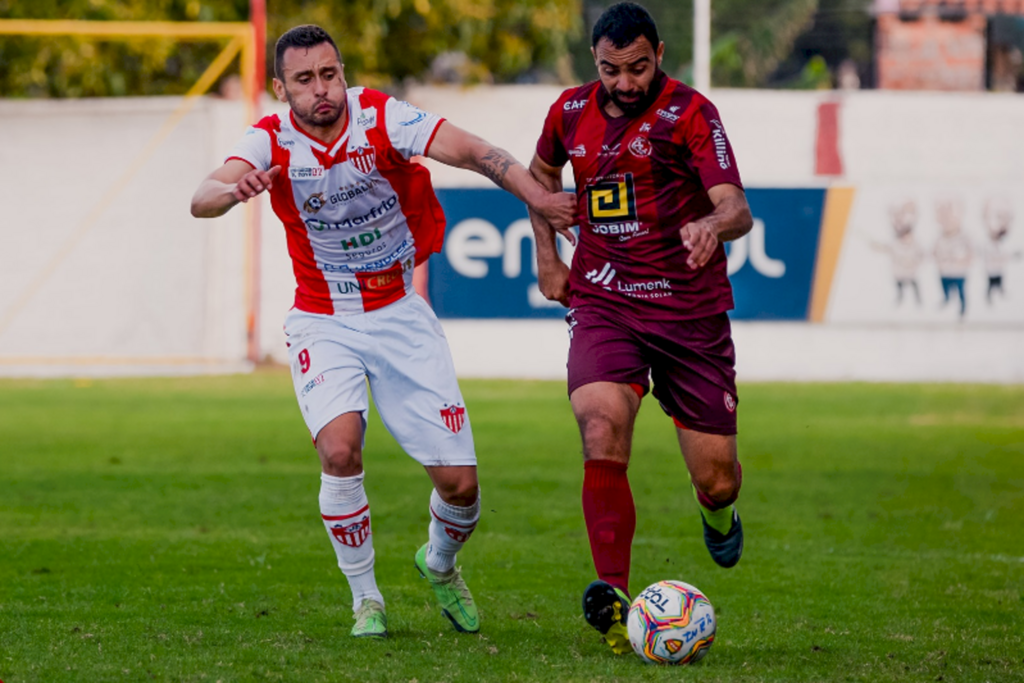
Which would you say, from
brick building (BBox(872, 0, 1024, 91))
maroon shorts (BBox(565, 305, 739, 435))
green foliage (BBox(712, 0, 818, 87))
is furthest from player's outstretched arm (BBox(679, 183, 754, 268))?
green foliage (BBox(712, 0, 818, 87))

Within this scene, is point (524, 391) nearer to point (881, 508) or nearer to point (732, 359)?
point (881, 508)

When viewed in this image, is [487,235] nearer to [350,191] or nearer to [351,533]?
[350,191]

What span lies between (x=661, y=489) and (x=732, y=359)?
166 inches

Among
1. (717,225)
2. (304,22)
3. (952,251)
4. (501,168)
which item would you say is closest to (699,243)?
(717,225)

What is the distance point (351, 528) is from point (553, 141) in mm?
1797

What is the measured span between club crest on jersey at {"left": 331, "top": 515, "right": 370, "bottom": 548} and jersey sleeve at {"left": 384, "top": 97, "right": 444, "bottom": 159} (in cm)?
150

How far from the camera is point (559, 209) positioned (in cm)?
602

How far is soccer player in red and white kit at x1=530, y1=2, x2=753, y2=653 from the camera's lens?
588 cm

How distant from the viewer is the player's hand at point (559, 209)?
6016mm

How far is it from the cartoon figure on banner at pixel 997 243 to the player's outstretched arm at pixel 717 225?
1370cm

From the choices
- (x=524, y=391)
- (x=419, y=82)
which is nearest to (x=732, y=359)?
(x=524, y=391)

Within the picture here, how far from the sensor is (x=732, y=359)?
253 inches

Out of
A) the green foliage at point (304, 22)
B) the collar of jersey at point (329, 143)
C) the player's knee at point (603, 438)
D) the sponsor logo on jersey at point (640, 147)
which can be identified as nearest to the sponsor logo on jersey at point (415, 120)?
the collar of jersey at point (329, 143)

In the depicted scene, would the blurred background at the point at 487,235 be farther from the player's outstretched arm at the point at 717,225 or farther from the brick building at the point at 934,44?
the player's outstretched arm at the point at 717,225
